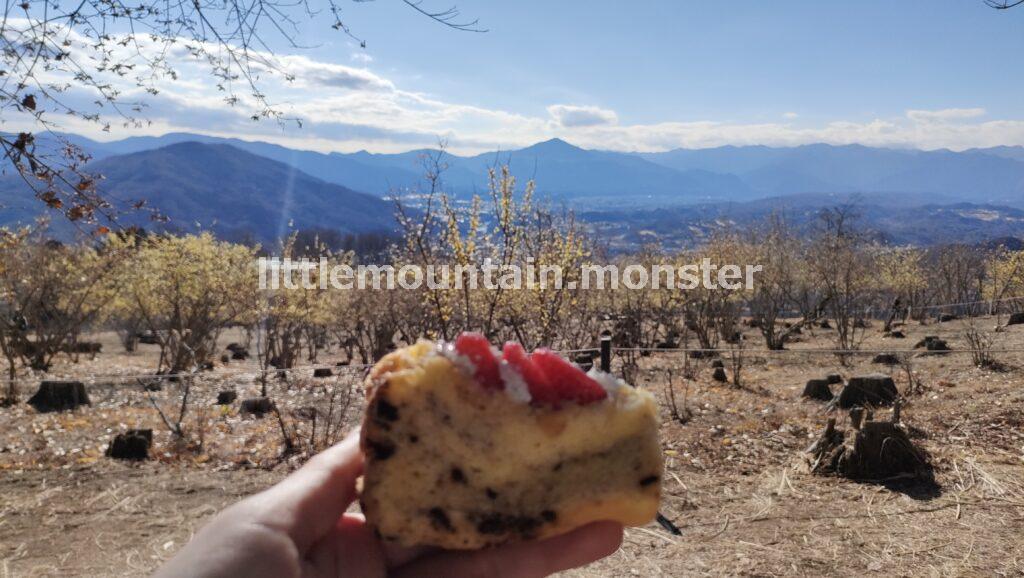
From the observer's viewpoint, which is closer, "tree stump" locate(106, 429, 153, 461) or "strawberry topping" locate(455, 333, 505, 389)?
"strawberry topping" locate(455, 333, 505, 389)

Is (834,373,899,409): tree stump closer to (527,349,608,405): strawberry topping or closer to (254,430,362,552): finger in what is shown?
(527,349,608,405): strawberry topping

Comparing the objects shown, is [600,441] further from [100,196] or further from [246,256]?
[246,256]

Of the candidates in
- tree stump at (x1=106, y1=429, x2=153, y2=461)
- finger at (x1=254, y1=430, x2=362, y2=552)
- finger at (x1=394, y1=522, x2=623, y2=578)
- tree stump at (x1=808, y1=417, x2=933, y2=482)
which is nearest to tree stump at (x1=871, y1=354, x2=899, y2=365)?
tree stump at (x1=808, y1=417, x2=933, y2=482)

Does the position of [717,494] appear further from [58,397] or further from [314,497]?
[58,397]

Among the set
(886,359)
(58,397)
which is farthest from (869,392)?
(58,397)

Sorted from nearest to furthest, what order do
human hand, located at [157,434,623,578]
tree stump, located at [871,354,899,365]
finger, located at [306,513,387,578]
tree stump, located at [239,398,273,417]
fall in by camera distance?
human hand, located at [157,434,623,578], finger, located at [306,513,387,578], tree stump, located at [239,398,273,417], tree stump, located at [871,354,899,365]

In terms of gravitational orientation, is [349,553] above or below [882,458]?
above

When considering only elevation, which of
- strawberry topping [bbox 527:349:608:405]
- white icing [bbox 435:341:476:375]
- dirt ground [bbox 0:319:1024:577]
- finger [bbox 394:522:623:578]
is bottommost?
A: dirt ground [bbox 0:319:1024:577]

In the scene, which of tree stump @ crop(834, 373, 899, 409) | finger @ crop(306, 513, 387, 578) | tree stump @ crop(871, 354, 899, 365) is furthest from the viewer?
tree stump @ crop(871, 354, 899, 365)
